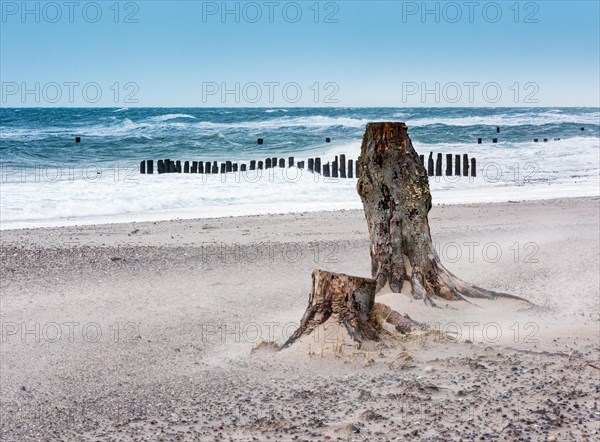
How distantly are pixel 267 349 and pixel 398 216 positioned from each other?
186 cm

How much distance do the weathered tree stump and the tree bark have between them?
1.16 metres

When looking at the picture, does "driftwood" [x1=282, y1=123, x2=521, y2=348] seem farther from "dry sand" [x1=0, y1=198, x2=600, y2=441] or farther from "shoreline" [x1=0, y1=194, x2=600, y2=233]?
"shoreline" [x1=0, y1=194, x2=600, y2=233]

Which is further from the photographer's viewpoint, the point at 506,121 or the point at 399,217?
the point at 506,121

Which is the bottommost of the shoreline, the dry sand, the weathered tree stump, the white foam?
the dry sand

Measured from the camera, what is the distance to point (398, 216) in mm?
6723

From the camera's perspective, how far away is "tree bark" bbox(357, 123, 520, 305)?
6707 mm

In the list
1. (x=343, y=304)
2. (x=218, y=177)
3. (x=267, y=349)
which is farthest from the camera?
(x=218, y=177)

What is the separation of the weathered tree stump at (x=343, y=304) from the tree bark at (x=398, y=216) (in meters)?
1.16

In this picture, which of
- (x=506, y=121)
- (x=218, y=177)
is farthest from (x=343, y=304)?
(x=506, y=121)

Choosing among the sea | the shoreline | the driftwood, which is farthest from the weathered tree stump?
the sea

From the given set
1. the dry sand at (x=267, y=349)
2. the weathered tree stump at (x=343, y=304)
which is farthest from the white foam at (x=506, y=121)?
the weathered tree stump at (x=343, y=304)

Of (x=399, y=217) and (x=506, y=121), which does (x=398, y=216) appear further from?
(x=506, y=121)

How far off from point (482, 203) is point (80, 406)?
37.1ft

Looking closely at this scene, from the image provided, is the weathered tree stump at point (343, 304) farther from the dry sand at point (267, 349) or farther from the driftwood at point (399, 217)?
the driftwood at point (399, 217)
